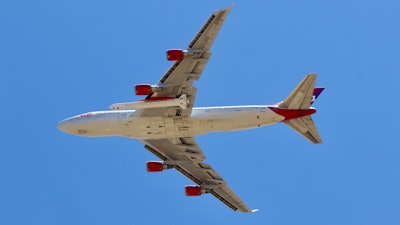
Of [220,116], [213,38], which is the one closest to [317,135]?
[220,116]

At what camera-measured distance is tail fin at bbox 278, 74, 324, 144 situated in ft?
295

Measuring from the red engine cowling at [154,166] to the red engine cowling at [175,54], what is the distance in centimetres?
1854

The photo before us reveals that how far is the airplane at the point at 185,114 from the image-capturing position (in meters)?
86.8

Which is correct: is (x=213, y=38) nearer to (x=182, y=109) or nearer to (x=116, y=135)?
(x=182, y=109)

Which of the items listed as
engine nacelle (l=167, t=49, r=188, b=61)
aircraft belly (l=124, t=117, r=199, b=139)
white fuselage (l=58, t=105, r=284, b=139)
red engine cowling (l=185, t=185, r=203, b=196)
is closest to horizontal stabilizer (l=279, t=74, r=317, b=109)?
white fuselage (l=58, t=105, r=284, b=139)

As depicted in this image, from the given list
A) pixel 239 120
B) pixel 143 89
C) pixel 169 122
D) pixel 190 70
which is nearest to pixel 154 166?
pixel 169 122

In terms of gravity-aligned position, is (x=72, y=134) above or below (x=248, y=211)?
above

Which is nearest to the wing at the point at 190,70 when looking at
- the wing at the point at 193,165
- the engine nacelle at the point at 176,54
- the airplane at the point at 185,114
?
the airplane at the point at 185,114

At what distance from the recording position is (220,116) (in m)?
92.1

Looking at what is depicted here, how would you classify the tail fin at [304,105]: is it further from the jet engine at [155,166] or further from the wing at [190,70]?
the jet engine at [155,166]

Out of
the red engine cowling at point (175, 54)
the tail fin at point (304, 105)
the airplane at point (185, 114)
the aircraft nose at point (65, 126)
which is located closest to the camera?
the red engine cowling at point (175, 54)

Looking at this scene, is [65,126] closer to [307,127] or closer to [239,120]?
[239,120]

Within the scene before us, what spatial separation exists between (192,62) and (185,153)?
15627 millimetres

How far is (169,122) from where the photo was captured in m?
93.9
